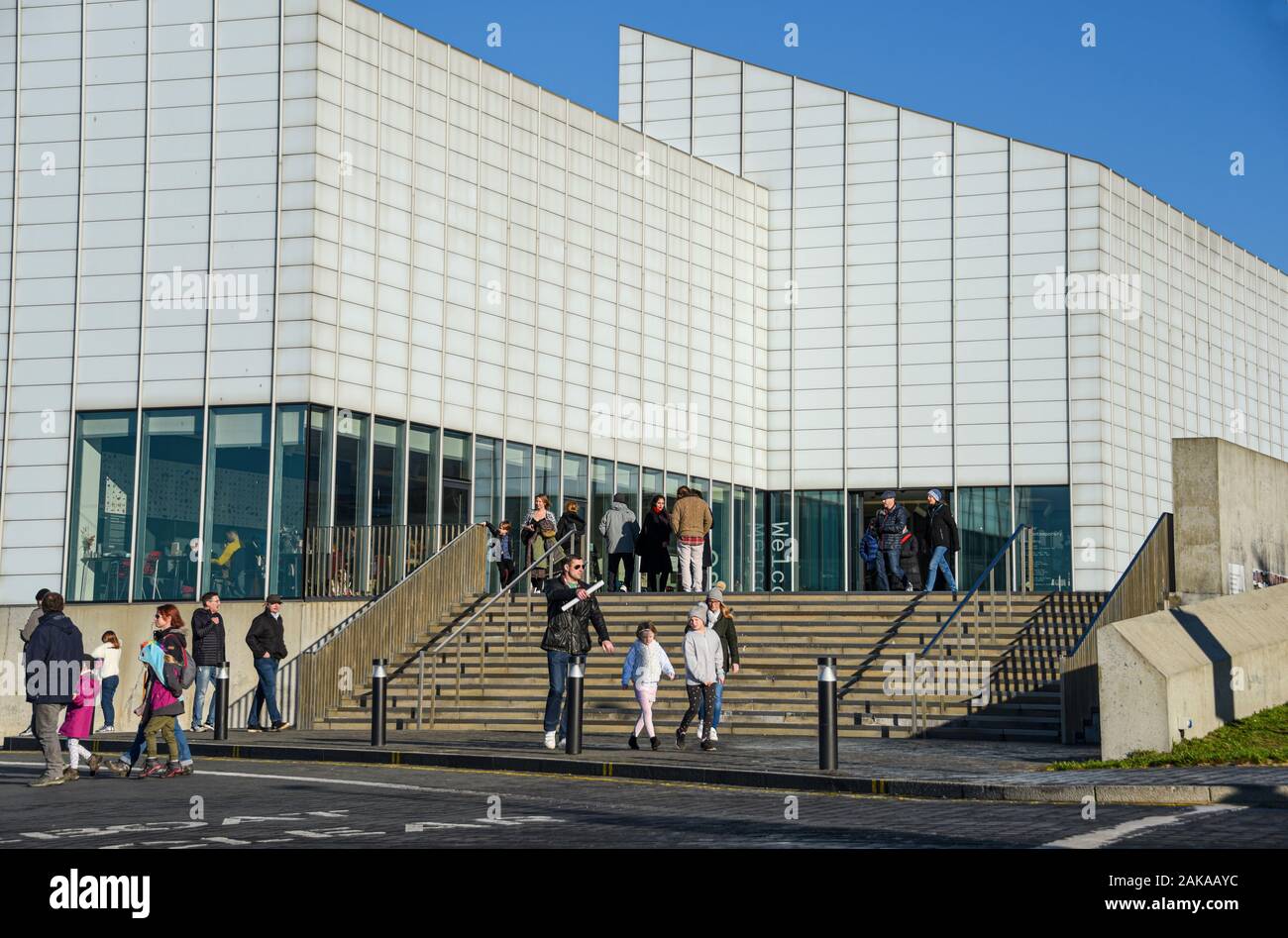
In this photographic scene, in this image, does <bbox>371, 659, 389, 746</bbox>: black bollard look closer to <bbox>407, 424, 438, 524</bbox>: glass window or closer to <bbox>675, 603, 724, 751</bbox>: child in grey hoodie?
<bbox>675, 603, 724, 751</bbox>: child in grey hoodie

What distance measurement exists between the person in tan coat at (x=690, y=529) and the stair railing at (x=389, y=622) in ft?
12.5

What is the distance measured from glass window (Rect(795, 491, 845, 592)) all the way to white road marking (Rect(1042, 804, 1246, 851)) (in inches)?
1156

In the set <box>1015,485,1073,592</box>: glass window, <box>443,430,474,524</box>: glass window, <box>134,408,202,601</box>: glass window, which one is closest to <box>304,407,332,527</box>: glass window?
<box>134,408,202,601</box>: glass window

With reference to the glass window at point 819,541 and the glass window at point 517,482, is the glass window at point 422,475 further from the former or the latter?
the glass window at point 819,541

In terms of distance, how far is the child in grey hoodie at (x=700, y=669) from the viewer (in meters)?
19.9

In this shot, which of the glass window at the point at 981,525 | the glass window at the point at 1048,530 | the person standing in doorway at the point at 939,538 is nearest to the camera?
the person standing in doorway at the point at 939,538

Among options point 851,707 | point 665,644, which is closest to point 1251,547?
point 851,707

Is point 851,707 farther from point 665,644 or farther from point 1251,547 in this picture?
point 1251,547

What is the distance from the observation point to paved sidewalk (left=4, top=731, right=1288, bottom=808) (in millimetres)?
14383

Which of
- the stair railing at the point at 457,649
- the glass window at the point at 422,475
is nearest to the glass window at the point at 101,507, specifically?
the glass window at the point at 422,475

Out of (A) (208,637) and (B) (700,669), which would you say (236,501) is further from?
(B) (700,669)

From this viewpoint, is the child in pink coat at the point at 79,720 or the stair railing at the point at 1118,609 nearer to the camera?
the child in pink coat at the point at 79,720

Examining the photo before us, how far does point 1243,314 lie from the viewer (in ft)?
170
